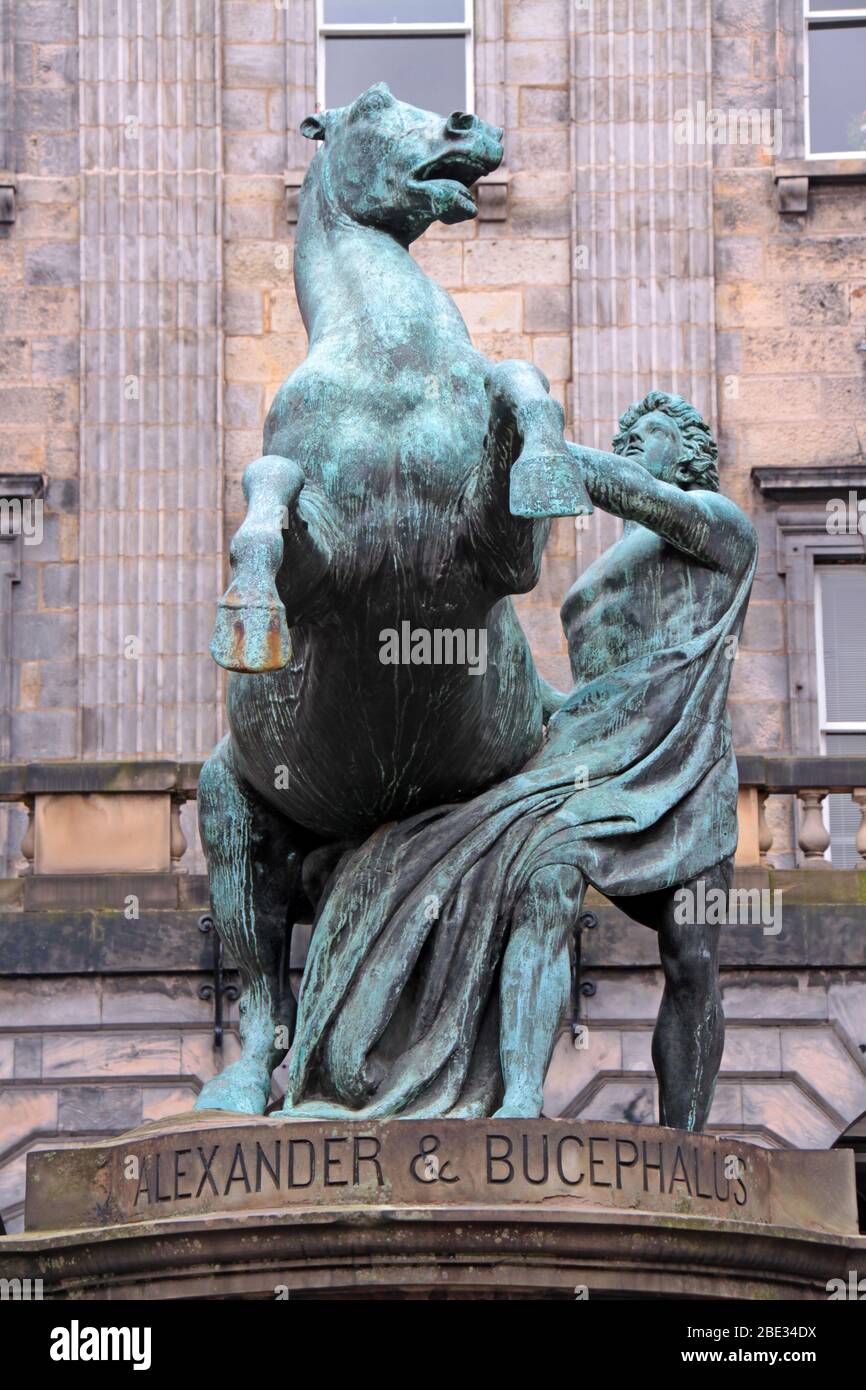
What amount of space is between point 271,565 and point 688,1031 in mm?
2332

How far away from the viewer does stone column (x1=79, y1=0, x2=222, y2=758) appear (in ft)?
81.7

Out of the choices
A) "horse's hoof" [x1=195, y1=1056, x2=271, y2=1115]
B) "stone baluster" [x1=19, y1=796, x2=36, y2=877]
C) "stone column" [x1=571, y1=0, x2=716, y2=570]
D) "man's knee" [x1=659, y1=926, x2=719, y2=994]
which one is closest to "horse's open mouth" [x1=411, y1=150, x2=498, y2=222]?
"man's knee" [x1=659, y1=926, x2=719, y2=994]

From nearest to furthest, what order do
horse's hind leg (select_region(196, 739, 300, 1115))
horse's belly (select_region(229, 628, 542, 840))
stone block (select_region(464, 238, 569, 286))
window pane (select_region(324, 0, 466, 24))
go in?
horse's belly (select_region(229, 628, 542, 840)) → horse's hind leg (select_region(196, 739, 300, 1115)) → stone block (select_region(464, 238, 569, 286)) → window pane (select_region(324, 0, 466, 24))

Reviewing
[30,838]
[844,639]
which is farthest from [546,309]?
[30,838]

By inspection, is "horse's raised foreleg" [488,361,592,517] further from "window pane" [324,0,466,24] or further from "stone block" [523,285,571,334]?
"window pane" [324,0,466,24]

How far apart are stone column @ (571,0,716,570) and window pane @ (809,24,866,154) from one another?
0.83 metres

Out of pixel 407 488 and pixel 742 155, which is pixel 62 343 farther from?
pixel 407 488

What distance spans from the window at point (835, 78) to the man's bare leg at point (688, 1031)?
15689 mm

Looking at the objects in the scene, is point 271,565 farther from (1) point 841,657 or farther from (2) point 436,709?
(1) point 841,657

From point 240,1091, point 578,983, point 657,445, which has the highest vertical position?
point 578,983

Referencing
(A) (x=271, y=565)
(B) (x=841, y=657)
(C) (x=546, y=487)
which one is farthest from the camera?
(B) (x=841, y=657)

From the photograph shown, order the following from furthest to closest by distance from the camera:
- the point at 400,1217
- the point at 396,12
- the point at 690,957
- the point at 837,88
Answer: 1. the point at 396,12
2. the point at 837,88
3. the point at 690,957
4. the point at 400,1217

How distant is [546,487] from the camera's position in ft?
32.7
